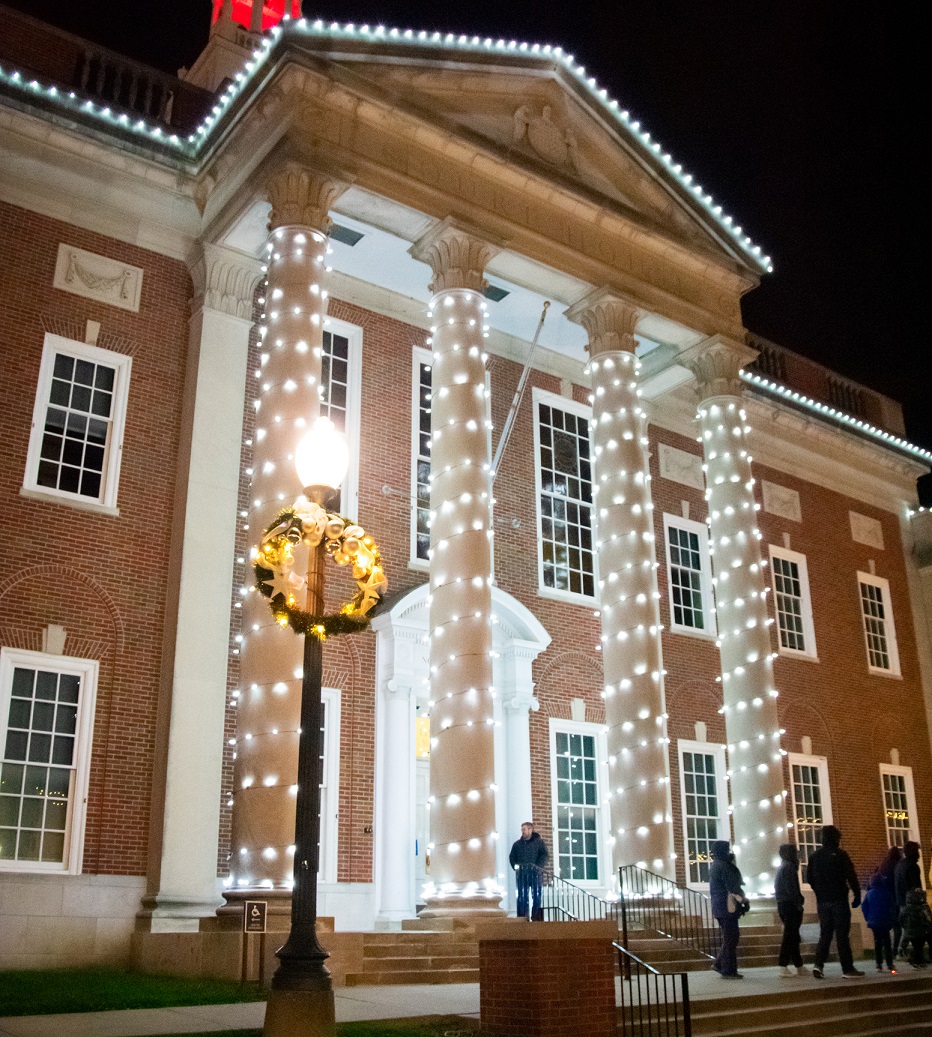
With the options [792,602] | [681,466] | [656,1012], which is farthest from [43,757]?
[792,602]

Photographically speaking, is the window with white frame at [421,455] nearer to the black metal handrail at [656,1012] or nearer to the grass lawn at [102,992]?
the grass lawn at [102,992]

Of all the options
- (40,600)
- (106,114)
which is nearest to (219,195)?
(106,114)

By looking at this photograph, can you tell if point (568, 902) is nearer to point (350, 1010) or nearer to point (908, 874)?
point (908, 874)

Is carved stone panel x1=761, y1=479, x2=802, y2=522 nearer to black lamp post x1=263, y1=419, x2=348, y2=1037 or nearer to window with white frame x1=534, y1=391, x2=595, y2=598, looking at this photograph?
window with white frame x1=534, y1=391, x2=595, y2=598

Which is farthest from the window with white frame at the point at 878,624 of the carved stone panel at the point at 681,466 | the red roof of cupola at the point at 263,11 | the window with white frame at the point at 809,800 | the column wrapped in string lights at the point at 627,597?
the red roof of cupola at the point at 263,11

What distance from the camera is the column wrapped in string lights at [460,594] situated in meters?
14.2

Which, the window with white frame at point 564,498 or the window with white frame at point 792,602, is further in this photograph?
the window with white frame at point 792,602

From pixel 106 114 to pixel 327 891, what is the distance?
38.6ft

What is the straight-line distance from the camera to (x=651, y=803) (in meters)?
16.3

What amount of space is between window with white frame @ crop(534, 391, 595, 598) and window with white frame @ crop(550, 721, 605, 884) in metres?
2.66

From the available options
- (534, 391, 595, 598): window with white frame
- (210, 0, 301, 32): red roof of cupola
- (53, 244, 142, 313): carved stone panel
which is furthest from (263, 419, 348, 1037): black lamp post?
(210, 0, 301, 32): red roof of cupola

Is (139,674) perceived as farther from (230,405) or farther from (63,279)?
(63,279)

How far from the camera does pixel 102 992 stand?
37.0 feet

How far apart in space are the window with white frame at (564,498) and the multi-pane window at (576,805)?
2.81 meters
